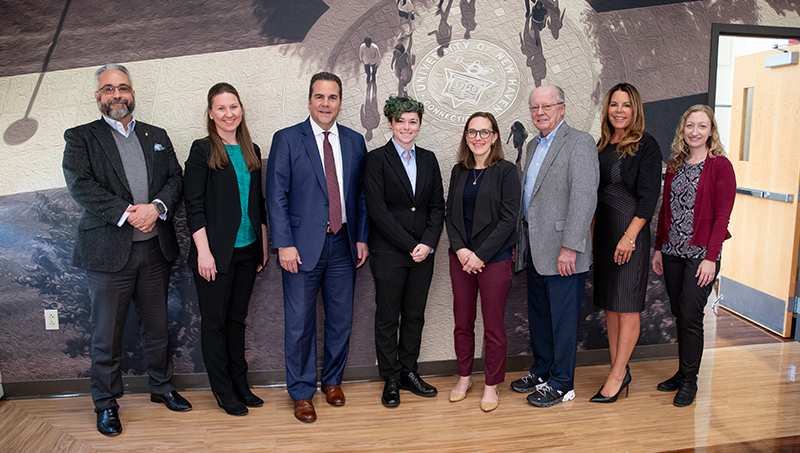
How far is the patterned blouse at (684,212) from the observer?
286 cm

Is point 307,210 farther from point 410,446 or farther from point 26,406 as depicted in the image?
point 26,406

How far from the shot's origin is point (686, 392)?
297 cm

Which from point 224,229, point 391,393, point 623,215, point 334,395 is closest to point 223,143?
point 224,229

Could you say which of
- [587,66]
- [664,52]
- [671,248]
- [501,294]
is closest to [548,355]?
[501,294]

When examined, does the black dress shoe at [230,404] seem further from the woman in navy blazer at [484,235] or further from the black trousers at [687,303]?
the black trousers at [687,303]

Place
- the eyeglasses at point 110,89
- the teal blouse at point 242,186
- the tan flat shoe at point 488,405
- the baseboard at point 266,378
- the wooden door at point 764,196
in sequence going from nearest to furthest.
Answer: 1. the eyeglasses at point 110,89
2. the teal blouse at point 242,186
3. the tan flat shoe at point 488,405
4. the baseboard at point 266,378
5. the wooden door at point 764,196

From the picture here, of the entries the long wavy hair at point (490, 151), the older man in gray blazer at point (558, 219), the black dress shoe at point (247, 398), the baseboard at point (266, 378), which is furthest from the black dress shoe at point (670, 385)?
the black dress shoe at point (247, 398)

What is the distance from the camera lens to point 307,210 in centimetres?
276

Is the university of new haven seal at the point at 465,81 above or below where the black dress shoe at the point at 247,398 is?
above

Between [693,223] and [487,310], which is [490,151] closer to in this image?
[487,310]

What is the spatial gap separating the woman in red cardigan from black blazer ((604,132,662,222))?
9.2 inches

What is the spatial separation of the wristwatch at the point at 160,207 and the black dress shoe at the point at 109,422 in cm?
111

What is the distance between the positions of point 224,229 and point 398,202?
970mm

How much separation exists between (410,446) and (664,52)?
3081mm
